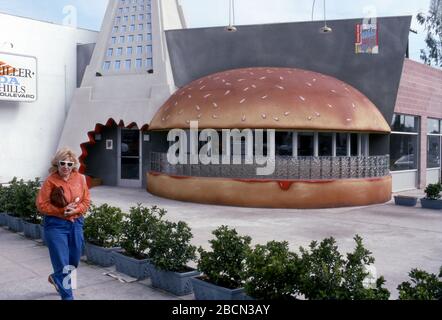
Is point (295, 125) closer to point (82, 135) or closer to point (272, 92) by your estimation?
point (272, 92)

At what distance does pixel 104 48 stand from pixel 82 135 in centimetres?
411

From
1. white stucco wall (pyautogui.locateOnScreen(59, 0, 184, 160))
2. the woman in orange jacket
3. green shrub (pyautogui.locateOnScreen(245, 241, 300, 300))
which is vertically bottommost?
green shrub (pyautogui.locateOnScreen(245, 241, 300, 300))

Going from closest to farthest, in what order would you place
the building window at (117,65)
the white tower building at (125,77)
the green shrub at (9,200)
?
the green shrub at (9,200) < the white tower building at (125,77) < the building window at (117,65)

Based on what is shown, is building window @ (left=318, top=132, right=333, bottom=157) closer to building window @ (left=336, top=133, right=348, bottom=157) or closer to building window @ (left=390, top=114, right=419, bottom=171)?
building window @ (left=336, top=133, right=348, bottom=157)

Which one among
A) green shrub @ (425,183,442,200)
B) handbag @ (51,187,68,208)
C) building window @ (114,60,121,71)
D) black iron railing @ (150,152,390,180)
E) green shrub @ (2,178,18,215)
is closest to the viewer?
handbag @ (51,187,68,208)

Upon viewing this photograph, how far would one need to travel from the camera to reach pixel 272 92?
1571cm

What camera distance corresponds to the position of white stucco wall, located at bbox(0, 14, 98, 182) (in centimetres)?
2020

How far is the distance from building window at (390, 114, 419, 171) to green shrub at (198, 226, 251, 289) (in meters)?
14.5

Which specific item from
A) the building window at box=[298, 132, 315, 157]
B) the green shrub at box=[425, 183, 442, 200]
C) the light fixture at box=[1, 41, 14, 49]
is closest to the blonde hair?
the building window at box=[298, 132, 315, 157]

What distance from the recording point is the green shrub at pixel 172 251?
6574mm

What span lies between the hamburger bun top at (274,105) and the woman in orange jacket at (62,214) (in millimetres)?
9655

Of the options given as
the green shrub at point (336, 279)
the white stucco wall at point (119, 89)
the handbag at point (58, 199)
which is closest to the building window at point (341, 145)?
the white stucco wall at point (119, 89)

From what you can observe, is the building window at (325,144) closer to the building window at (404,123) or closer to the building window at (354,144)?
the building window at (354,144)
